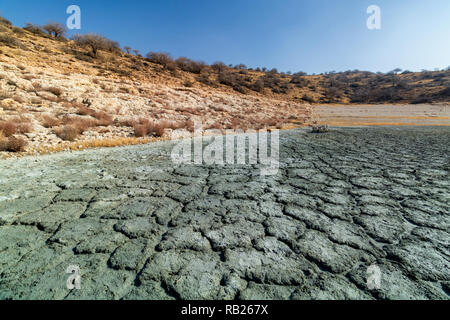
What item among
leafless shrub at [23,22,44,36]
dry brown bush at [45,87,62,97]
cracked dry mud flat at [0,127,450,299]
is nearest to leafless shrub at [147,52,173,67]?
leafless shrub at [23,22,44,36]

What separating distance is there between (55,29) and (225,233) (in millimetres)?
31957

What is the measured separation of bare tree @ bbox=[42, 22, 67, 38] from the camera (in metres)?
22.5

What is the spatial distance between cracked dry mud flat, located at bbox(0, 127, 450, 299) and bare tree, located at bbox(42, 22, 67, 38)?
2868 cm

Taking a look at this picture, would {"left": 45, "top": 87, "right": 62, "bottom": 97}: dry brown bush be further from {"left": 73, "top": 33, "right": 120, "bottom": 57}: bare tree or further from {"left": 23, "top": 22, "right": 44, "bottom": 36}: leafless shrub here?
{"left": 23, "top": 22, "right": 44, "bottom": 36}: leafless shrub

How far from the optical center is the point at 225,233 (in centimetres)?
189

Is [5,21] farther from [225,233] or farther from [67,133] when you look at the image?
[225,233]

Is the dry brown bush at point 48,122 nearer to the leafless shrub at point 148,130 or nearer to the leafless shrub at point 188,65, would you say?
the leafless shrub at point 148,130

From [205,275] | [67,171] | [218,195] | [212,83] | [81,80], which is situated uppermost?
[212,83]

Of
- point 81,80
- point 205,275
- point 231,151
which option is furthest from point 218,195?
point 81,80

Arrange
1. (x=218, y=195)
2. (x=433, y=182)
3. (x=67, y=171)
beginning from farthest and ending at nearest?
(x=67, y=171), (x=433, y=182), (x=218, y=195)
